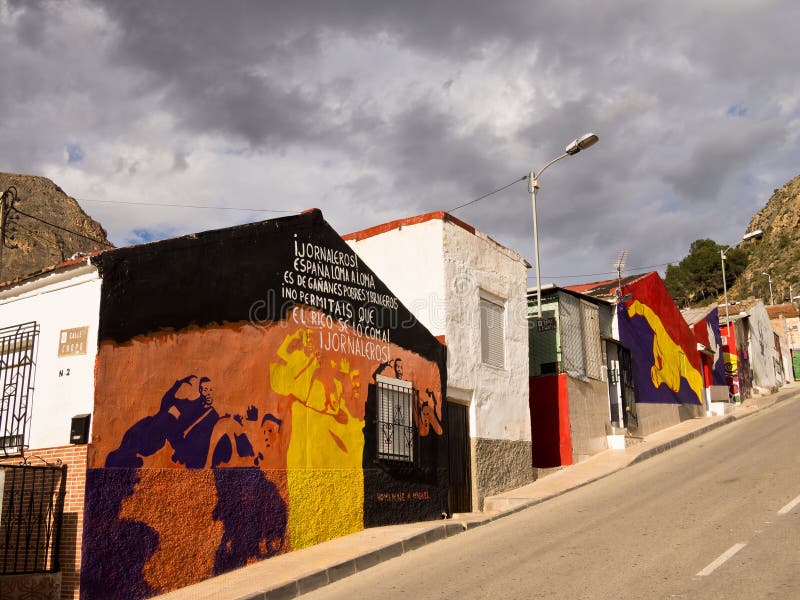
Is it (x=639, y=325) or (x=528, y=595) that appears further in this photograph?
(x=639, y=325)

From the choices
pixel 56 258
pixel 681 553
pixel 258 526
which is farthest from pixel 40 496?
pixel 56 258

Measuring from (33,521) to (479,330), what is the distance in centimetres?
947

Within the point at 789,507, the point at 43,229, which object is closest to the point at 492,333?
the point at 789,507

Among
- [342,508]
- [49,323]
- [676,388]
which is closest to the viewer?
[49,323]

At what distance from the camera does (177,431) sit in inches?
393

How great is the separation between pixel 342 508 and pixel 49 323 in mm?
5097

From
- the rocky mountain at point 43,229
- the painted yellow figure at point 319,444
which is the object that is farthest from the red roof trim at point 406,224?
the rocky mountain at point 43,229

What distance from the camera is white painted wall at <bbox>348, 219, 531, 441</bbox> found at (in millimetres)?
15344

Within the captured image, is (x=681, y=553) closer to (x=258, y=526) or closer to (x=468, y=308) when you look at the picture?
(x=258, y=526)

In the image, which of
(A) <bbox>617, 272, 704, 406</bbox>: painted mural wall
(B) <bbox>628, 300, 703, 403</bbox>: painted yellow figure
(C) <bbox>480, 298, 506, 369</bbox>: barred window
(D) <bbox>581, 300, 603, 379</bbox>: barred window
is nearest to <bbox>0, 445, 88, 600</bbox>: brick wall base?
(C) <bbox>480, 298, 506, 369</bbox>: barred window

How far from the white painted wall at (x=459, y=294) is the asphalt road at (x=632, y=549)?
220 centimetres

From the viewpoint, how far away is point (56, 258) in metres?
45.4

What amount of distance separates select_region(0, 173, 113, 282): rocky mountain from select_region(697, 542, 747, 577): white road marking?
38.7 metres

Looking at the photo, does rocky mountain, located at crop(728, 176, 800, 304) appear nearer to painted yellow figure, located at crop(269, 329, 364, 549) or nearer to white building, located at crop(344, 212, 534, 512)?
white building, located at crop(344, 212, 534, 512)
